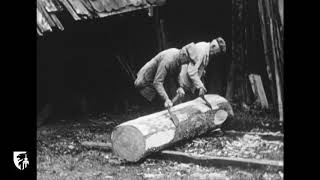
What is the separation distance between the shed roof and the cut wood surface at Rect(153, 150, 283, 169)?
2712 mm

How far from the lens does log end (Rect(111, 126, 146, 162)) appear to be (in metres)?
7.61

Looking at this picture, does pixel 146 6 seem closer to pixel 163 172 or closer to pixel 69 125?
pixel 69 125

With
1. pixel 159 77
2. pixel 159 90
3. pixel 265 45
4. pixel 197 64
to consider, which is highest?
pixel 265 45

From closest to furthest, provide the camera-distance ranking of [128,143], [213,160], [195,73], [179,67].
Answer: [213,160]
[128,143]
[195,73]
[179,67]

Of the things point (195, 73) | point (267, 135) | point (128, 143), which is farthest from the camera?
point (195, 73)

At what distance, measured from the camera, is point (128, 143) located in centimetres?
768

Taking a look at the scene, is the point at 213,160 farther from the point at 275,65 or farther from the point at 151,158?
the point at 275,65

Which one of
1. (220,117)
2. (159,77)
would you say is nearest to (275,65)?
(220,117)

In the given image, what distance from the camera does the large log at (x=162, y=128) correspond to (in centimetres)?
763

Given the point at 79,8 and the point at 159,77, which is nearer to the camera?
the point at 159,77

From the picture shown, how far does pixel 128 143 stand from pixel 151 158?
1.61 feet

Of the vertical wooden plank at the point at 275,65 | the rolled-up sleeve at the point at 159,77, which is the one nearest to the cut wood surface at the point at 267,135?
the vertical wooden plank at the point at 275,65

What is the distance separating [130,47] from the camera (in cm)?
1189
